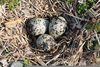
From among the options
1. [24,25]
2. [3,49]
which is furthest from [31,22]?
[3,49]

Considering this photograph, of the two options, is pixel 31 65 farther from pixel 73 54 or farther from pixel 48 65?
pixel 73 54

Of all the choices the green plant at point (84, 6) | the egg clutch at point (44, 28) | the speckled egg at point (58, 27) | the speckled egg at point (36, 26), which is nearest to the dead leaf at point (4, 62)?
the egg clutch at point (44, 28)

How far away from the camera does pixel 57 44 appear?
2768mm

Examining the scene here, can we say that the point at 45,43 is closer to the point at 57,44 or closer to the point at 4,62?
the point at 57,44

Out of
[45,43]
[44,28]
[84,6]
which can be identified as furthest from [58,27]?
[84,6]

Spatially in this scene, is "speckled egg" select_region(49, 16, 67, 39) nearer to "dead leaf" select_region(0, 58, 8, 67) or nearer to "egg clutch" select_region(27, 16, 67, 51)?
"egg clutch" select_region(27, 16, 67, 51)

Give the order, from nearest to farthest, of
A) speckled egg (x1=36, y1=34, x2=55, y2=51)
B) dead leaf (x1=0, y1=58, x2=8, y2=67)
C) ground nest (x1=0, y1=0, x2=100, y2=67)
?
dead leaf (x1=0, y1=58, x2=8, y2=67), ground nest (x1=0, y1=0, x2=100, y2=67), speckled egg (x1=36, y1=34, x2=55, y2=51)

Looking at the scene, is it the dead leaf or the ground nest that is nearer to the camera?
the dead leaf

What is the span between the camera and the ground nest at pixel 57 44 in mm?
2463

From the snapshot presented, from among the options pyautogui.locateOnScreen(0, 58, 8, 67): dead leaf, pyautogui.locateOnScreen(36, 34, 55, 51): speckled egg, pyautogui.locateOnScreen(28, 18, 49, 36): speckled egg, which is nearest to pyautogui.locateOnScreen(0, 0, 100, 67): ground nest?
pyautogui.locateOnScreen(0, 58, 8, 67): dead leaf

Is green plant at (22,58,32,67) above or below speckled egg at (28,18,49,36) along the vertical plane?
below

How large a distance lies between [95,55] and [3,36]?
214 cm

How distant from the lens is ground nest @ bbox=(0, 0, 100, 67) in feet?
8.08

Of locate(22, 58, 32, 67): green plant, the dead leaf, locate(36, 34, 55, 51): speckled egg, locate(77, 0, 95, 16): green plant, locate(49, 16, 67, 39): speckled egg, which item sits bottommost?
locate(22, 58, 32, 67): green plant
